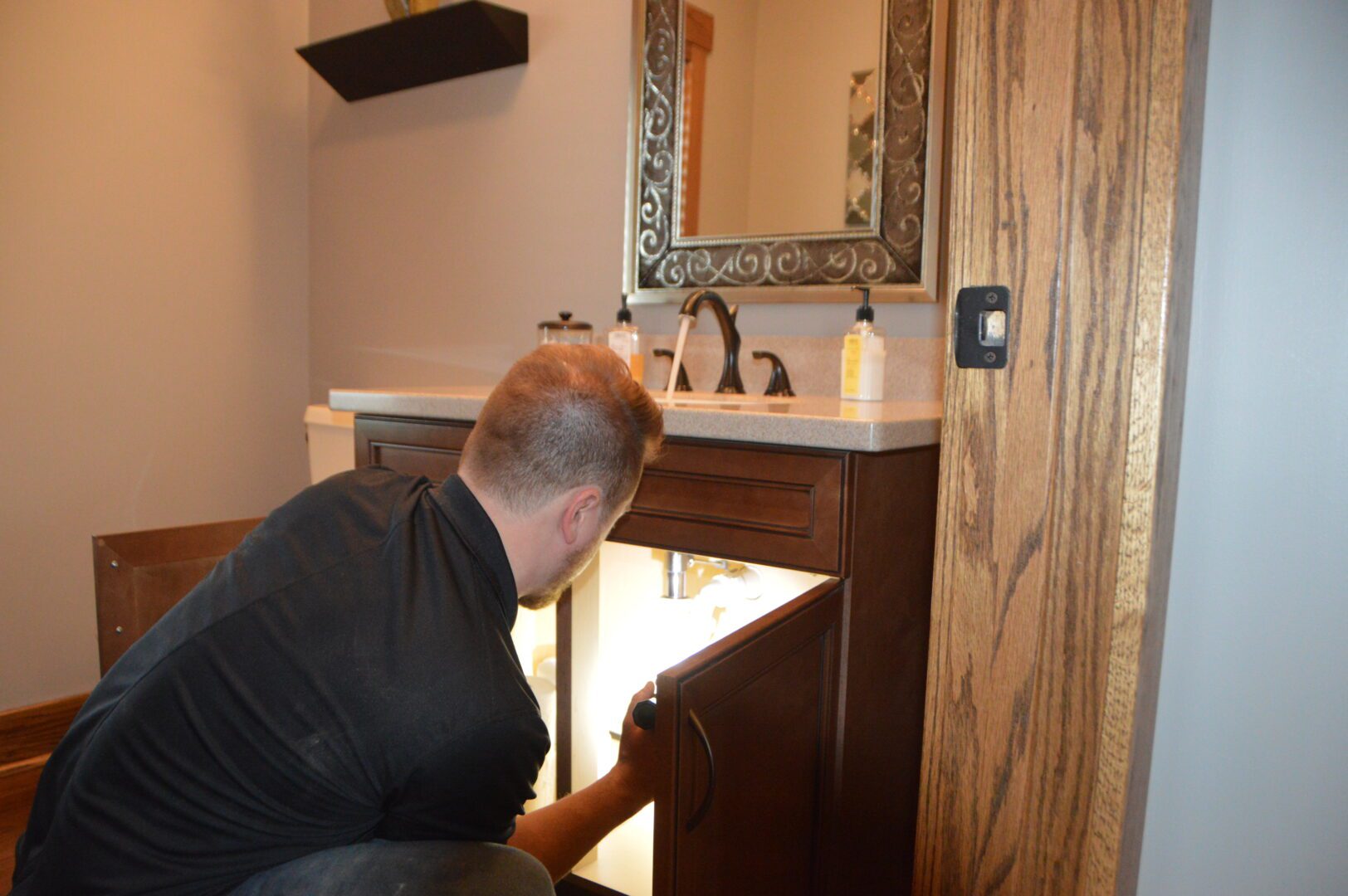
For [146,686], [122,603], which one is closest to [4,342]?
[122,603]

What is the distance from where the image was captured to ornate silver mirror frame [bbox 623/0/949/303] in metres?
1.54

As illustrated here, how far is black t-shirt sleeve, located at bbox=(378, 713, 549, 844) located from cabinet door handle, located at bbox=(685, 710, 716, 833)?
0.14 metres

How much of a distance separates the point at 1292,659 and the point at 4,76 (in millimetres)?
2690

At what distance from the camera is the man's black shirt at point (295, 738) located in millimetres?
742

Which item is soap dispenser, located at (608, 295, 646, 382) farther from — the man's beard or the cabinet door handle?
the cabinet door handle

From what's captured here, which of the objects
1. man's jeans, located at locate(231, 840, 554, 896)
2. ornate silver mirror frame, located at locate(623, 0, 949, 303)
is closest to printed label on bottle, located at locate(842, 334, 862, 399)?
ornate silver mirror frame, located at locate(623, 0, 949, 303)

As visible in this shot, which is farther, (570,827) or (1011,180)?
(570,827)

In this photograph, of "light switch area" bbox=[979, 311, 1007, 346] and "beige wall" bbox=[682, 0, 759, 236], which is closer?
"light switch area" bbox=[979, 311, 1007, 346]

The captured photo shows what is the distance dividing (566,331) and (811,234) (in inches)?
23.2

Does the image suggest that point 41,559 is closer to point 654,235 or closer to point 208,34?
point 208,34

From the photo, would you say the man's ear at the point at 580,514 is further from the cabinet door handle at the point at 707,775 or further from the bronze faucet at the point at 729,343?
the bronze faucet at the point at 729,343

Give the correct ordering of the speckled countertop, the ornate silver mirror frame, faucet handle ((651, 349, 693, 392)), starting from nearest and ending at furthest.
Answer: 1. the speckled countertop
2. the ornate silver mirror frame
3. faucet handle ((651, 349, 693, 392))

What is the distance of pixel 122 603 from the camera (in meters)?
1.33

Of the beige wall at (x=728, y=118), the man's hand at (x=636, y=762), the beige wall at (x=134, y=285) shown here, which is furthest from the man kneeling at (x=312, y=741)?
the beige wall at (x=134, y=285)
